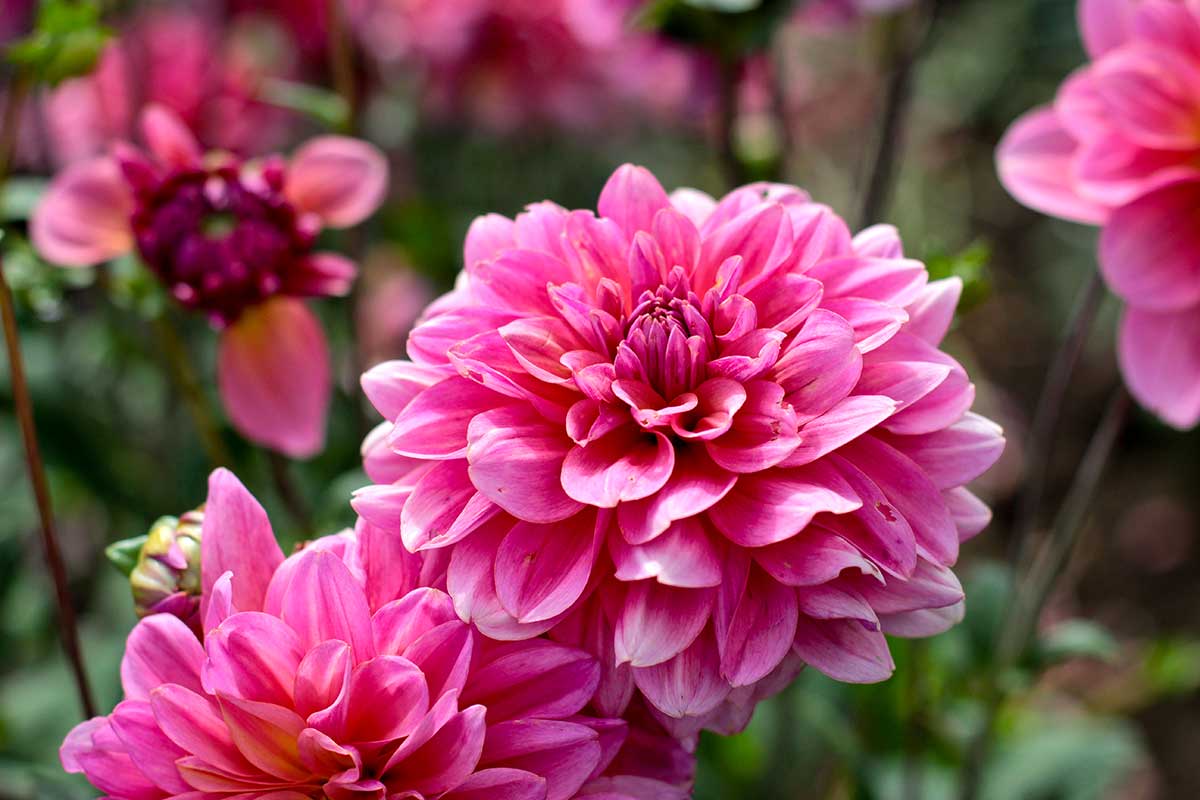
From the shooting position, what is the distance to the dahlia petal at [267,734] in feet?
1.34

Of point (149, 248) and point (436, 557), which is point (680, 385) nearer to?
point (436, 557)

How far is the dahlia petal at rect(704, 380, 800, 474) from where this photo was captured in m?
0.42

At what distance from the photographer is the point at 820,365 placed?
0.42 m

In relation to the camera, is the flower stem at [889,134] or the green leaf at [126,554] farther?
the flower stem at [889,134]

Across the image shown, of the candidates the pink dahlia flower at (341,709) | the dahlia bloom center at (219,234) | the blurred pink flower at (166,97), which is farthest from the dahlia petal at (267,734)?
the blurred pink flower at (166,97)

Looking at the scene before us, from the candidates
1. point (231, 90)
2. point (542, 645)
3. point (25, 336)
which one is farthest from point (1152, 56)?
point (25, 336)

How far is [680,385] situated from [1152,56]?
396 mm

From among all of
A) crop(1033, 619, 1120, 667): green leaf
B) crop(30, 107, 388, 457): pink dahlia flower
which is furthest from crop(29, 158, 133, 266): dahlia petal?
crop(1033, 619, 1120, 667): green leaf

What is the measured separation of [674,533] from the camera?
412 mm

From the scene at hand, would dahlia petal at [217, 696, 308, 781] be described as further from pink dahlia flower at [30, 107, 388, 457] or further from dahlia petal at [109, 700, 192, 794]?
pink dahlia flower at [30, 107, 388, 457]

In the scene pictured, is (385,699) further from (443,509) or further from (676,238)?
(676,238)

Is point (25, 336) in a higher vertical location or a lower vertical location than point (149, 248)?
lower

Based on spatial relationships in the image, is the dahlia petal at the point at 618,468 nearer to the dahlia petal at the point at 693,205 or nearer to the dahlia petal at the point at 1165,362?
the dahlia petal at the point at 693,205

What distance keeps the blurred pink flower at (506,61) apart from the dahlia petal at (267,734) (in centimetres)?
93
